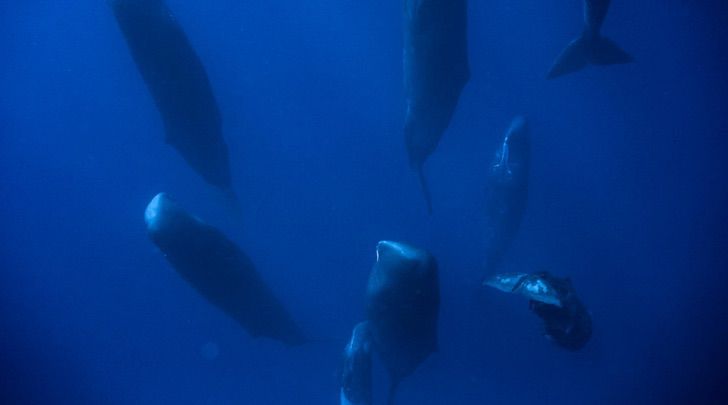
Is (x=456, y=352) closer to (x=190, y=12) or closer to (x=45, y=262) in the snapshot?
(x=190, y=12)

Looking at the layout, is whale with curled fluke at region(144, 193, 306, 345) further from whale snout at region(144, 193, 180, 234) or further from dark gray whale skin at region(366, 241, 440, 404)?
dark gray whale skin at region(366, 241, 440, 404)

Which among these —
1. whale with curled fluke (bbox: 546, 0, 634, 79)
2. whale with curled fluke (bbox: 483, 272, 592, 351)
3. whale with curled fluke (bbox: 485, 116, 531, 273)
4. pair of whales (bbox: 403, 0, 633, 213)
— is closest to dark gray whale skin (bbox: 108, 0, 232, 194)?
pair of whales (bbox: 403, 0, 633, 213)

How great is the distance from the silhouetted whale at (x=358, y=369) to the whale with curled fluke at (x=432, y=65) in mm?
3094

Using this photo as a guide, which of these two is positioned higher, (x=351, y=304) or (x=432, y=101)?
(x=432, y=101)

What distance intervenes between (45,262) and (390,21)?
24.6 m

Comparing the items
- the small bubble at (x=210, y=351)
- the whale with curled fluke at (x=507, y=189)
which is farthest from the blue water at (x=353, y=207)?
the whale with curled fluke at (x=507, y=189)

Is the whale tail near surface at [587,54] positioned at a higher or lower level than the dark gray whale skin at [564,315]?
higher

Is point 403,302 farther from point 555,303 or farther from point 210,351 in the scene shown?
point 210,351

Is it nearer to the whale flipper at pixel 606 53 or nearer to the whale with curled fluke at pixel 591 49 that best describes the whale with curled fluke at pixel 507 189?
the whale with curled fluke at pixel 591 49

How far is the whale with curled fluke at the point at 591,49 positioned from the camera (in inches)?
351

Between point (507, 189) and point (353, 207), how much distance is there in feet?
29.9

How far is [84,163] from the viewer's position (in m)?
31.2

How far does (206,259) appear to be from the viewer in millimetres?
6367

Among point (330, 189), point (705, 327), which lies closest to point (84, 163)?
point (330, 189)
